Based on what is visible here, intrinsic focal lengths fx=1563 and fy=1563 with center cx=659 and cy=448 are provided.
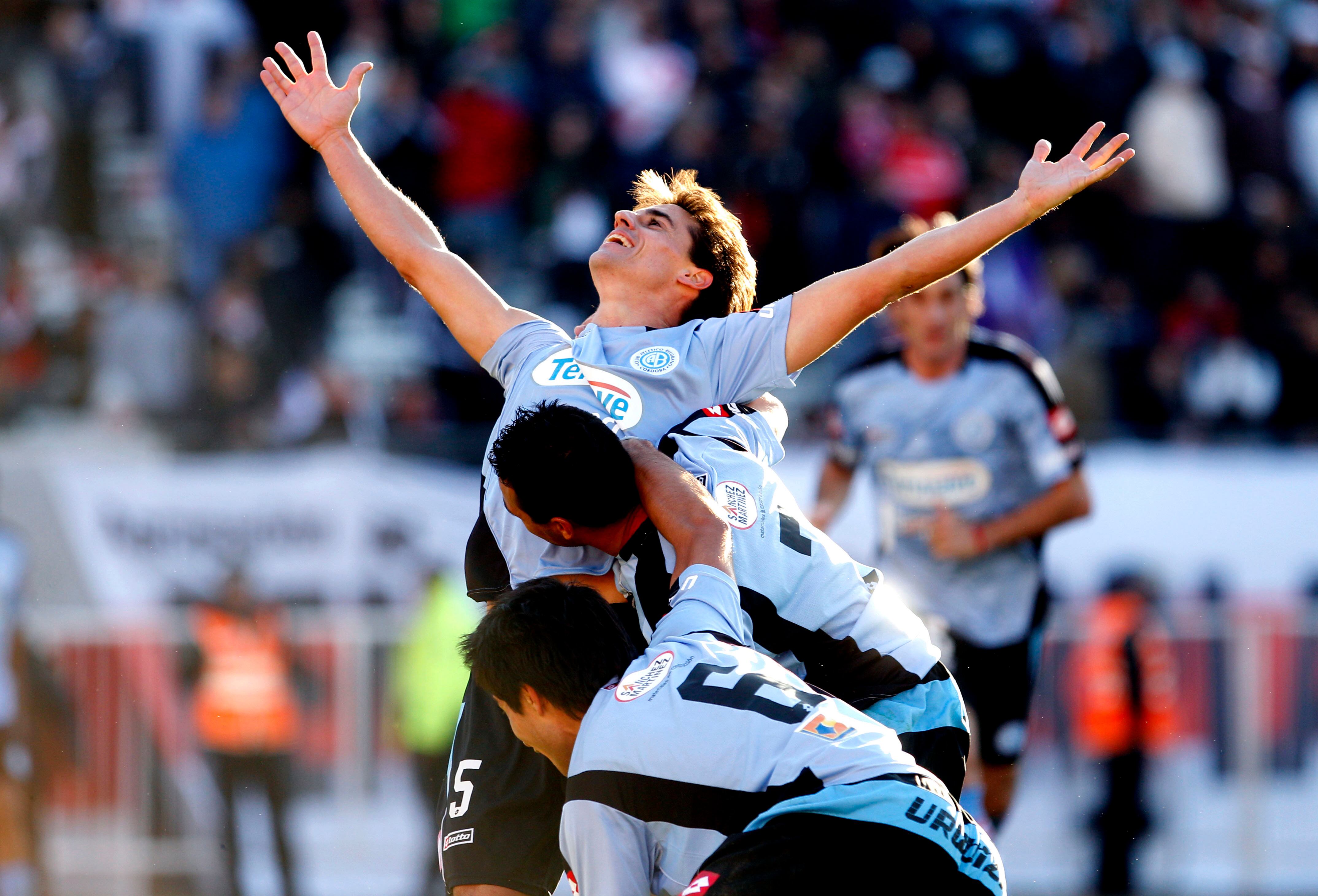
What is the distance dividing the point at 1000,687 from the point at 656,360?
2845 mm

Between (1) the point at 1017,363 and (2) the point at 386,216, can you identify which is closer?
(2) the point at 386,216

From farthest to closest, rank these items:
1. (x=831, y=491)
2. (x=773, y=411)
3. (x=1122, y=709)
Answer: (x=1122, y=709), (x=831, y=491), (x=773, y=411)

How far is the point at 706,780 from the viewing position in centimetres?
308

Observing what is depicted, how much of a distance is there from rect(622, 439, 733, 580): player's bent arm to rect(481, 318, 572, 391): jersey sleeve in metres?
0.52

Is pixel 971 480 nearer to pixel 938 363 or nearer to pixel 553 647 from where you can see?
pixel 938 363

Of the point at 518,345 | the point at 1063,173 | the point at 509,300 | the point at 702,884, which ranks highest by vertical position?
the point at 509,300

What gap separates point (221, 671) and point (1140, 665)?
5215mm

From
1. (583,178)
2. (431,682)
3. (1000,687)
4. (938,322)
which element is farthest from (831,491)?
(583,178)

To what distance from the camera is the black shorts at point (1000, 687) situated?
20.2ft

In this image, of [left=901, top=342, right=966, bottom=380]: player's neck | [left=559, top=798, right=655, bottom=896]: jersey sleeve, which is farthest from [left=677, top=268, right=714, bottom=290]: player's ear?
[left=901, top=342, right=966, bottom=380]: player's neck

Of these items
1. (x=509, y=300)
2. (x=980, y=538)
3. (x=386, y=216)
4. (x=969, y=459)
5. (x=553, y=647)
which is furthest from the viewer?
(x=509, y=300)

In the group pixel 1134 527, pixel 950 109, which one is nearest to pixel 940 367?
pixel 1134 527

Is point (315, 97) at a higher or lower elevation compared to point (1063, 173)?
higher

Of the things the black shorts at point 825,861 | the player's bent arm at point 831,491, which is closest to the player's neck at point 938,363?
the player's bent arm at point 831,491
